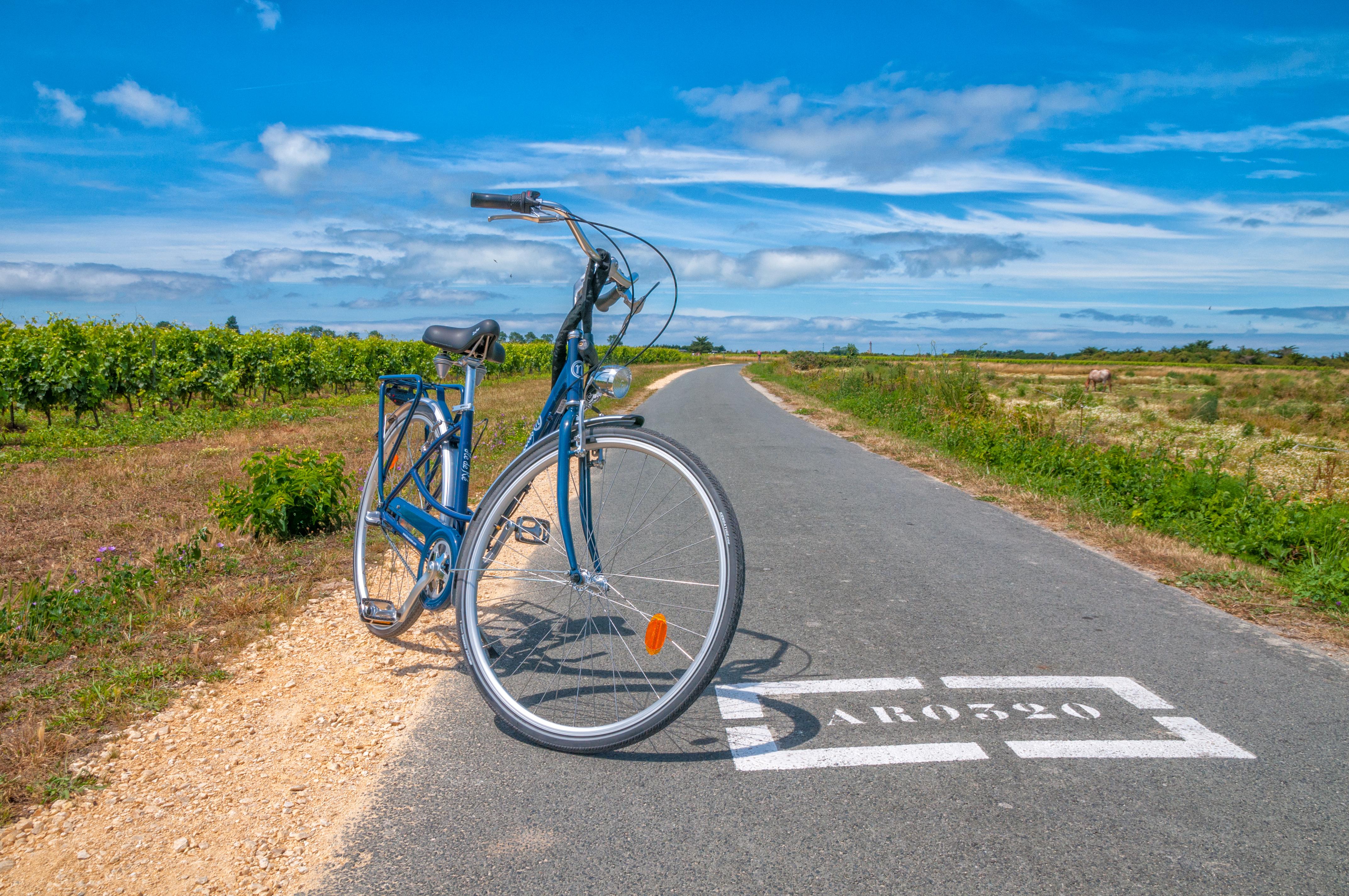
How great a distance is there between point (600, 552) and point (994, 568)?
3.21 m

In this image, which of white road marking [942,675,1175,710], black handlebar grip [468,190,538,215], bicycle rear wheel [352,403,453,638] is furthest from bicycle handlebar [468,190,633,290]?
white road marking [942,675,1175,710]

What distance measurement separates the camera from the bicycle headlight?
2.76 metres

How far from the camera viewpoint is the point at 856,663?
3471mm

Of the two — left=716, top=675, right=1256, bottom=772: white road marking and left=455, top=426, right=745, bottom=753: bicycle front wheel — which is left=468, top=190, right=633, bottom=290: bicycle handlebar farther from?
left=716, top=675, right=1256, bottom=772: white road marking

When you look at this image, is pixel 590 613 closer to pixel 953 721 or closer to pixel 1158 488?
pixel 953 721

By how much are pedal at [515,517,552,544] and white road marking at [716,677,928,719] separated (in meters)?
0.98

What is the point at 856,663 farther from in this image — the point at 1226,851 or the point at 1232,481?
the point at 1232,481

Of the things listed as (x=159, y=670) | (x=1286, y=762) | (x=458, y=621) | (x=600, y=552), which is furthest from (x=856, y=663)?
(x=159, y=670)

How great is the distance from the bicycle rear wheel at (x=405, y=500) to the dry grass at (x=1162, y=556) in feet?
14.1

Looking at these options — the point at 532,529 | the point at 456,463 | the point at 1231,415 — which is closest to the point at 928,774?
the point at 532,529

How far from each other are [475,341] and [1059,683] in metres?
2.86

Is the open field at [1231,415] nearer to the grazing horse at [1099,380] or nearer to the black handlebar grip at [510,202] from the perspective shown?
the grazing horse at [1099,380]

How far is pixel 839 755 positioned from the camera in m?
2.65

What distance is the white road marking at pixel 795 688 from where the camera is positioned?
10.1 ft
